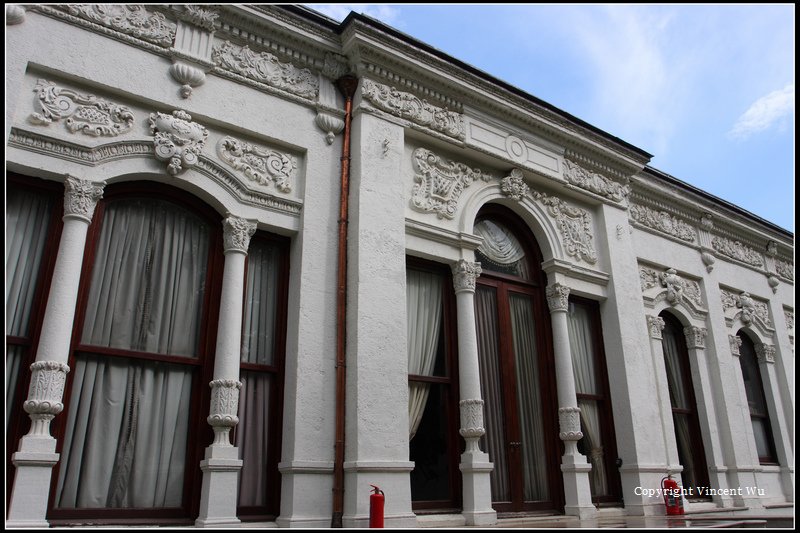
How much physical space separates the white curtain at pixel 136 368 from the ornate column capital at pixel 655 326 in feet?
22.9

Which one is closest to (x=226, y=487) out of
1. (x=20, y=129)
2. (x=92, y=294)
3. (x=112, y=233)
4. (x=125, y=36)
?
(x=92, y=294)

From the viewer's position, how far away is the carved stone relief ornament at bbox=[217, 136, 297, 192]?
670cm

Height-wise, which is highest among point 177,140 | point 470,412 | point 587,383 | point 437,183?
point 437,183

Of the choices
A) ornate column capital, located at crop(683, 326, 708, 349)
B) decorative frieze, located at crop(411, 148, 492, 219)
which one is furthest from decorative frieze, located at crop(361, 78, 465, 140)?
ornate column capital, located at crop(683, 326, 708, 349)

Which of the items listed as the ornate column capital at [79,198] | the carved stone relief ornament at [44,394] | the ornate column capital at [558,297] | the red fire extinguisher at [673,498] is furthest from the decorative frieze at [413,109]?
the red fire extinguisher at [673,498]

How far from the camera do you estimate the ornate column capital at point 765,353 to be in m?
12.0

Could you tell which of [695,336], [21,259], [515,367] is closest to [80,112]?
[21,259]

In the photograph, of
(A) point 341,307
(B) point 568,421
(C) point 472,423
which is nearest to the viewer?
(A) point 341,307

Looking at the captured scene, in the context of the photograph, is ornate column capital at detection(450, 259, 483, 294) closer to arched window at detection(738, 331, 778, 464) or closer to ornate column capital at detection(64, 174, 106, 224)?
ornate column capital at detection(64, 174, 106, 224)

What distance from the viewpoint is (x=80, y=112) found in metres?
5.98

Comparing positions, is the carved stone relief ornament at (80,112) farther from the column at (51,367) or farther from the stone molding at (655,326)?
the stone molding at (655,326)

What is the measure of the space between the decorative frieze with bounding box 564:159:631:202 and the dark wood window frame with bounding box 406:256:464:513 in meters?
2.83

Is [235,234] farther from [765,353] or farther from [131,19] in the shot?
[765,353]

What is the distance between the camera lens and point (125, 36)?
6387 mm
